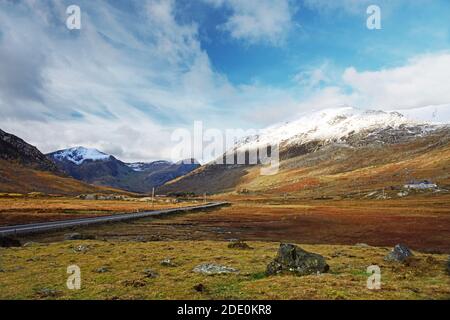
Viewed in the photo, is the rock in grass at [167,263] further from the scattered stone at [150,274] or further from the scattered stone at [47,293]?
the scattered stone at [47,293]

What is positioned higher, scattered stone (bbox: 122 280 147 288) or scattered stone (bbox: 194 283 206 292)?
scattered stone (bbox: 194 283 206 292)

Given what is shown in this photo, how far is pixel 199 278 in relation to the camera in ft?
74.6

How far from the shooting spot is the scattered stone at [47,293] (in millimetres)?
18672

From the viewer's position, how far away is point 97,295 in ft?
61.9

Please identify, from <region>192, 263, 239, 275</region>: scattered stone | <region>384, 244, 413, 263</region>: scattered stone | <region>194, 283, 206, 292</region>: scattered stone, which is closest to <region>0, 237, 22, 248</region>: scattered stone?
<region>192, 263, 239, 275</region>: scattered stone

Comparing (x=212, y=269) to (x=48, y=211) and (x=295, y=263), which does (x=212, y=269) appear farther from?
(x=48, y=211)

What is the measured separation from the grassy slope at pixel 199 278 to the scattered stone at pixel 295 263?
959mm

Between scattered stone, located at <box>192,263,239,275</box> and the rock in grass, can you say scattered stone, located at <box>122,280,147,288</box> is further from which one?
the rock in grass

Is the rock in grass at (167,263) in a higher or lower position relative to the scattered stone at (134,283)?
lower

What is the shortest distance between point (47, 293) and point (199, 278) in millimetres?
8410

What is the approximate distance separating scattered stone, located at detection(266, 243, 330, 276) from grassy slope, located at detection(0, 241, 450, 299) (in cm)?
96

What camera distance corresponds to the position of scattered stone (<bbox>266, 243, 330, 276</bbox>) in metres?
23.5

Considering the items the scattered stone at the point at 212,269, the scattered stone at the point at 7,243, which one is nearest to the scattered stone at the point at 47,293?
the scattered stone at the point at 212,269
